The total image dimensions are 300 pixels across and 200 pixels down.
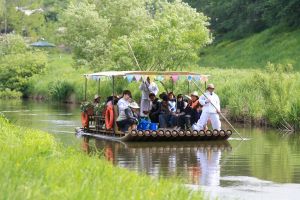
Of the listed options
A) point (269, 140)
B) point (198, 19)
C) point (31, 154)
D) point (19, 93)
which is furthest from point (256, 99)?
point (19, 93)

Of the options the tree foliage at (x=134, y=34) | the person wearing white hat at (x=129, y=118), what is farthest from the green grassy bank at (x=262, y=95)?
the person wearing white hat at (x=129, y=118)

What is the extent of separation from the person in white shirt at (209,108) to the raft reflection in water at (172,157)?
864 millimetres

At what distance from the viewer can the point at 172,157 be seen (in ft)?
78.5

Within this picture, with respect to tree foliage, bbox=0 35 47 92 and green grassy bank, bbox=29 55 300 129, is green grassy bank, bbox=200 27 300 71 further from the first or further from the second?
green grassy bank, bbox=29 55 300 129

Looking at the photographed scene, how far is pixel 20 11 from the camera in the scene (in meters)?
107

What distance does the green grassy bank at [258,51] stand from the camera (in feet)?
207

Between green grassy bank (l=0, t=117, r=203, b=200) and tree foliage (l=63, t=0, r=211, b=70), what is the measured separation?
31.0 m

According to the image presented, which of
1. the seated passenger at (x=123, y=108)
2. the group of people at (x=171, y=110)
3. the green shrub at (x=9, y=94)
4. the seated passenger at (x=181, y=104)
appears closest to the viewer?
the seated passenger at (x=123, y=108)

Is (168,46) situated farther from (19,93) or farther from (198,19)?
(19,93)

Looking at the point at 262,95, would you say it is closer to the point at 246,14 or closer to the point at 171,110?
the point at 171,110

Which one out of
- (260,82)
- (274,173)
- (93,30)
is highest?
(93,30)

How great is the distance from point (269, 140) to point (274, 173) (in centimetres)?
877

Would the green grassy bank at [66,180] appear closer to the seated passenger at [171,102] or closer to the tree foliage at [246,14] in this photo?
the seated passenger at [171,102]

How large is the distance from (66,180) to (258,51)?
56.9m
